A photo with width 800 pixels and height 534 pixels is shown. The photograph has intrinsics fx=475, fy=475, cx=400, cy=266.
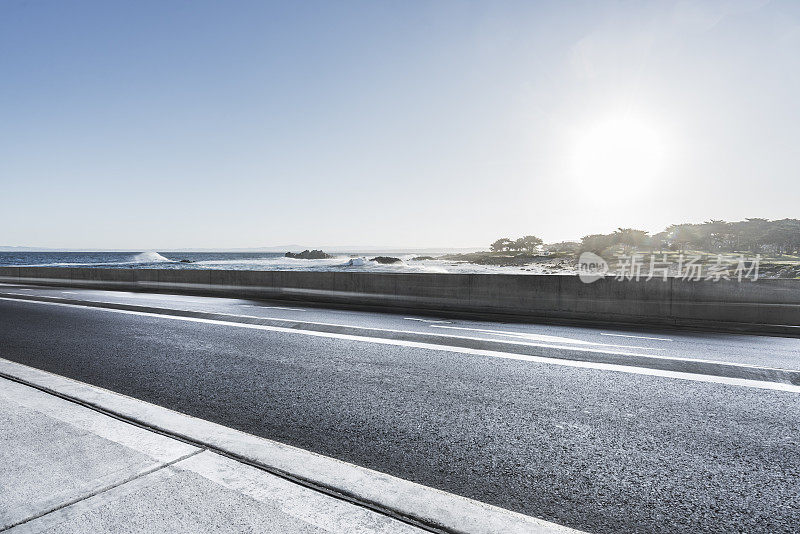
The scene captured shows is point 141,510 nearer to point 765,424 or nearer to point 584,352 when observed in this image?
point 765,424

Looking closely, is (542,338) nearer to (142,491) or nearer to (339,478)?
(339,478)

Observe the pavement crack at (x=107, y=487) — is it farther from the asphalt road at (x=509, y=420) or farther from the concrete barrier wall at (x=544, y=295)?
the concrete barrier wall at (x=544, y=295)

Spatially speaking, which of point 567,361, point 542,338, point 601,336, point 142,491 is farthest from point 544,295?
point 142,491

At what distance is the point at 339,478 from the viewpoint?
9.98 feet

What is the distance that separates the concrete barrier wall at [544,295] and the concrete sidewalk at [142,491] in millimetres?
9854

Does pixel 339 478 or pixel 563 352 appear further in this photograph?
pixel 563 352

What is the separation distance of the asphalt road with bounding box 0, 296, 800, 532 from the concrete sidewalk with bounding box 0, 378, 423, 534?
0.72 meters

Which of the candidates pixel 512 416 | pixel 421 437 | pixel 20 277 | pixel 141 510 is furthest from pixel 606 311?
pixel 20 277

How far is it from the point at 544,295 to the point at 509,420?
28.1 ft

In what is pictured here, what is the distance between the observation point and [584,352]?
735cm

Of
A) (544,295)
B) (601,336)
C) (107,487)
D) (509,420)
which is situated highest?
(544,295)

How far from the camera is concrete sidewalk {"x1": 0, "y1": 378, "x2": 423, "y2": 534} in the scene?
2.46m

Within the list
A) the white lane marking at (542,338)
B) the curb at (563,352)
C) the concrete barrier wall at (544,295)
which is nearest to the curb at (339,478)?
the curb at (563,352)

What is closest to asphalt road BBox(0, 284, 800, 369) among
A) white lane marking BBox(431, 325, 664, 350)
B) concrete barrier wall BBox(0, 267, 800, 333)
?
white lane marking BBox(431, 325, 664, 350)
